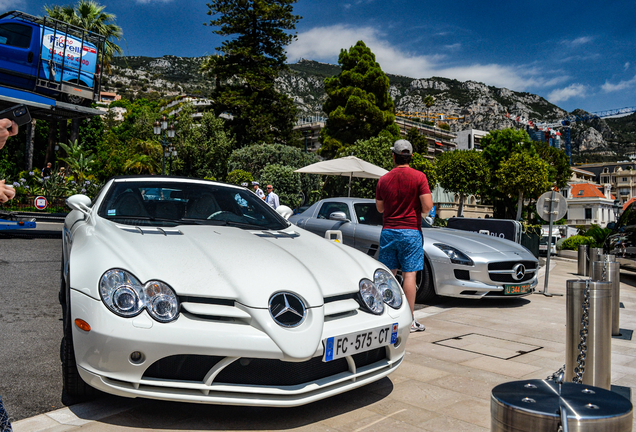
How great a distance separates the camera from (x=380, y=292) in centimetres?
317

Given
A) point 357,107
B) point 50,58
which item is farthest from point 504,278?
point 357,107

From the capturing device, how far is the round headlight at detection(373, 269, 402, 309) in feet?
10.4

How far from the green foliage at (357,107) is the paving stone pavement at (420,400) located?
34.5m

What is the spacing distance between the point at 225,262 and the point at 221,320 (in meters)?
0.41

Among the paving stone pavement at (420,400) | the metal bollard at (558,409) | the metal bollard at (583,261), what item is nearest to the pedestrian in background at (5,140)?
the paving stone pavement at (420,400)

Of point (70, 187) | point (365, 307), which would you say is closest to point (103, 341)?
point (365, 307)

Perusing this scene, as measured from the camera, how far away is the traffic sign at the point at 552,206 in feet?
26.4

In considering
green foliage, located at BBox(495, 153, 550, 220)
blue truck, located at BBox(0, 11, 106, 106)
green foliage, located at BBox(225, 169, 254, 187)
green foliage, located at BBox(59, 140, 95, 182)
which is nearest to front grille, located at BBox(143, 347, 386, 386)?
blue truck, located at BBox(0, 11, 106, 106)

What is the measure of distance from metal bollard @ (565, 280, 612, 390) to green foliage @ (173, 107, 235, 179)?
108 feet

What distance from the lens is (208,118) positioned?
3575cm

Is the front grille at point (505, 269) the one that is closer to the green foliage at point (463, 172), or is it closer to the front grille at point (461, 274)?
the front grille at point (461, 274)

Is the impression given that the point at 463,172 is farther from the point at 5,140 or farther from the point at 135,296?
the point at 5,140

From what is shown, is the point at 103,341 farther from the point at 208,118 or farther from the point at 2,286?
the point at 208,118

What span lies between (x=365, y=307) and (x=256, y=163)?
29.7m
